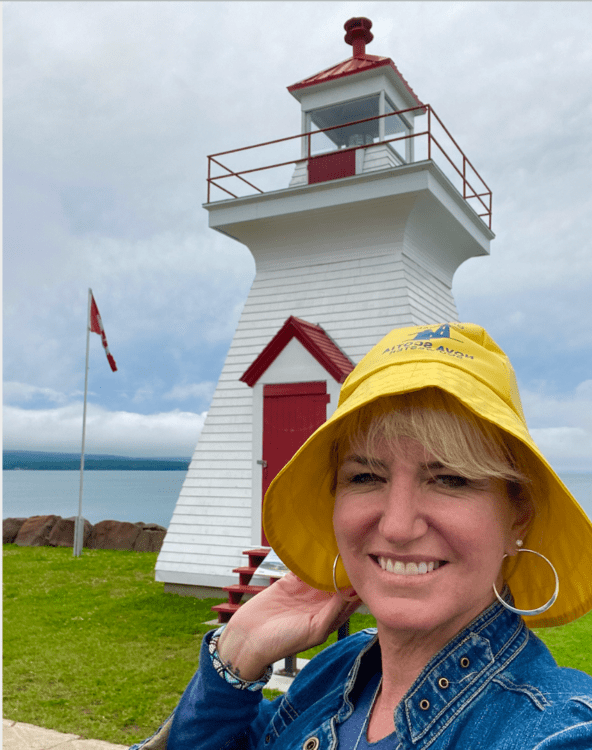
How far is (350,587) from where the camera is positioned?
160cm

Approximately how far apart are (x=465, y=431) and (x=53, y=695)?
560 cm

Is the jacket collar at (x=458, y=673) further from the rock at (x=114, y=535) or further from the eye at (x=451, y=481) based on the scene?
the rock at (x=114, y=535)

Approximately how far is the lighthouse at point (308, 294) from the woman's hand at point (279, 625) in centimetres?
684

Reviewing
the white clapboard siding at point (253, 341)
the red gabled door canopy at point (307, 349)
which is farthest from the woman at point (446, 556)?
the white clapboard siding at point (253, 341)

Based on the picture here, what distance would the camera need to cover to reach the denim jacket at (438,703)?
1.06 m

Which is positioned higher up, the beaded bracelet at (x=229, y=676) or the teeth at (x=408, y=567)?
the teeth at (x=408, y=567)

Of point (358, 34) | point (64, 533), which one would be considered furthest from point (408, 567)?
point (64, 533)

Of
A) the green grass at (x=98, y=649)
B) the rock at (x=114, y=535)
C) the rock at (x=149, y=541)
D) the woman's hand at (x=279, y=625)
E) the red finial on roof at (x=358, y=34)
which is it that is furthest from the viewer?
the rock at (x=114, y=535)

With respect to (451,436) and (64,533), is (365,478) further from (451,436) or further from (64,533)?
(64,533)

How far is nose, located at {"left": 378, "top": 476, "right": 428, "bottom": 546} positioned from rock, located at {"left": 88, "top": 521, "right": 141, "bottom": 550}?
14876 mm

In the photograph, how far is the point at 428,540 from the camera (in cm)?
124

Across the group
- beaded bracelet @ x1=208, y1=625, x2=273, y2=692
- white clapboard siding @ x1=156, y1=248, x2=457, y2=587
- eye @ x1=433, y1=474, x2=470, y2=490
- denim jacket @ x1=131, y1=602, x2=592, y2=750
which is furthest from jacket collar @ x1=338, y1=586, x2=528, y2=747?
white clapboard siding @ x1=156, y1=248, x2=457, y2=587

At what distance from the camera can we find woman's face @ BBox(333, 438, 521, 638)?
1228mm

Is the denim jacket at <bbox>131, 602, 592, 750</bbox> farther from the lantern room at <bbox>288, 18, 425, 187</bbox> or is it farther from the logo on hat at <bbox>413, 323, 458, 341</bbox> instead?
the lantern room at <bbox>288, 18, 425, 187</bbox>
